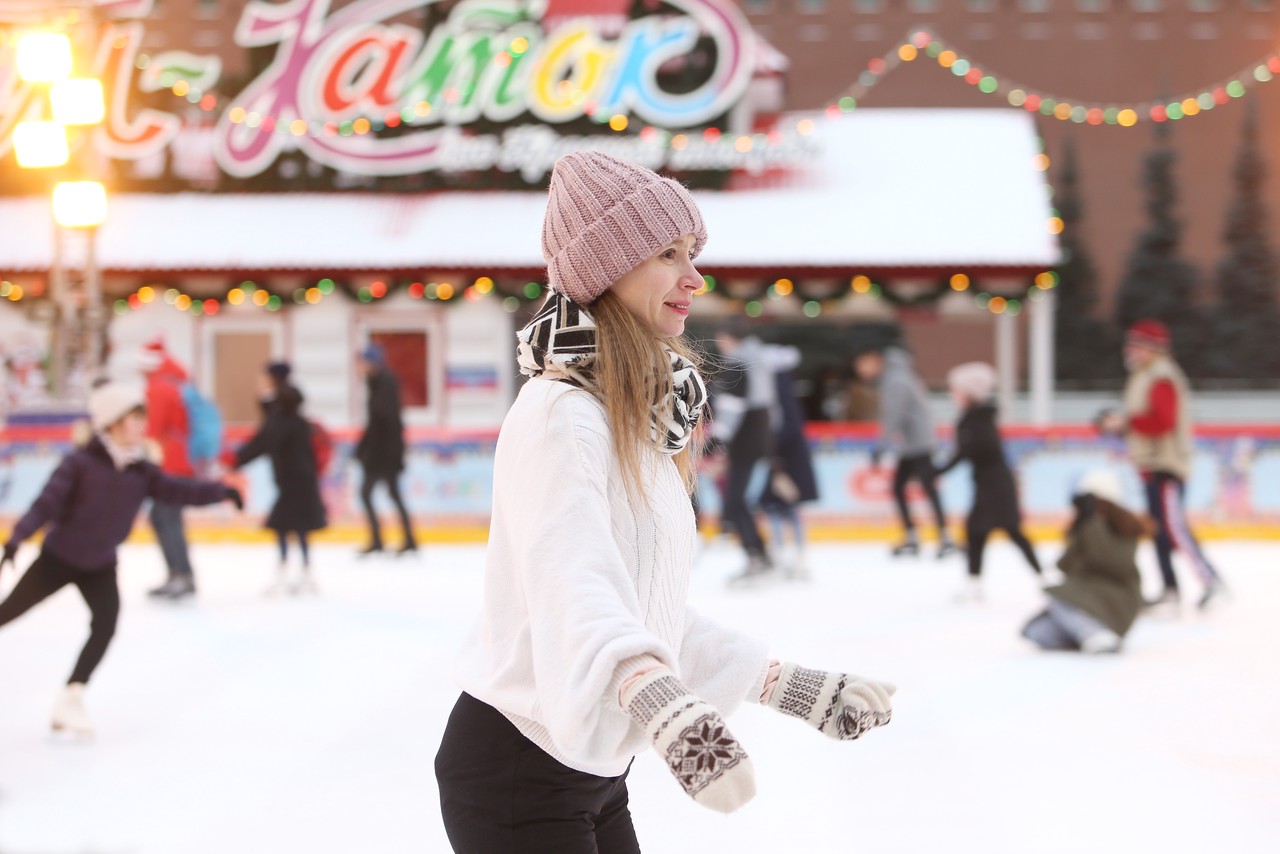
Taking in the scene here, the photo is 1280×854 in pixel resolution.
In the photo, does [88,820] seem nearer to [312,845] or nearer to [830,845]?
[312,845]

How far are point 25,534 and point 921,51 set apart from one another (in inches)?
1153

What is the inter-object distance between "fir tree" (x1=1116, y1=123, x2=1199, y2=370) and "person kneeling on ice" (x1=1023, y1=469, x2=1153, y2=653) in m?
26.5

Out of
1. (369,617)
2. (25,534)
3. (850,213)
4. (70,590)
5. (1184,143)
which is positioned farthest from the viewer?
(1184,143)

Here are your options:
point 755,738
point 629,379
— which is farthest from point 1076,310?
point 629,379

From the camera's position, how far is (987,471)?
7.79m

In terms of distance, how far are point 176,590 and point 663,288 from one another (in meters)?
6.97

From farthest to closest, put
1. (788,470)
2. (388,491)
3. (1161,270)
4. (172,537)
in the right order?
(1161,270) → (388,491) → (788,470) → (172,537)

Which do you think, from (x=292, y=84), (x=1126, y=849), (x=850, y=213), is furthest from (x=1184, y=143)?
(x=1126, y=849)

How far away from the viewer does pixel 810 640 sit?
21.2ft

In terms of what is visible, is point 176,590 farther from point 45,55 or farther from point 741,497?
point 741,497

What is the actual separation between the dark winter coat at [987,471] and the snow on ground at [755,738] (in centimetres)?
51

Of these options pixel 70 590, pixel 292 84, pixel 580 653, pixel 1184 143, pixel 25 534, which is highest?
pixel 1184 143

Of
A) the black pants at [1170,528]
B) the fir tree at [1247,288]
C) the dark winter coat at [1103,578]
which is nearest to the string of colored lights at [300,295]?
Result: the black pants at [1170,528]

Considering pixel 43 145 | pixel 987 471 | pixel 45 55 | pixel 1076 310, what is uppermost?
pixel 45 55
